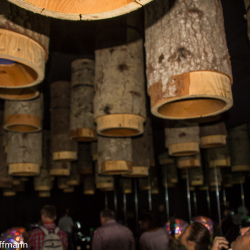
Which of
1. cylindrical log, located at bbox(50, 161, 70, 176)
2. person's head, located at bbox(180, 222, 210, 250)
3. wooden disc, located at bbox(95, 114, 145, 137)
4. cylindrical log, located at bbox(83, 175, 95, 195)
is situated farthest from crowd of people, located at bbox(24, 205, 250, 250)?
cylindrical log, located at bbox(83, 175, 95, 195)

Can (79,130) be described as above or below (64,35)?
below

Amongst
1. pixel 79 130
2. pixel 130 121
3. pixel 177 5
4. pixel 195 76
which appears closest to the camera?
pixel 195 76

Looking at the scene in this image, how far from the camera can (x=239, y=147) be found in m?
5.93

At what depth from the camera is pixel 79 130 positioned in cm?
386

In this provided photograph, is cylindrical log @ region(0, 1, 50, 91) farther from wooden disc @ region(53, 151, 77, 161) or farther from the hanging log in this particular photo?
wooden disc @ region(53, 151, 77, 161)

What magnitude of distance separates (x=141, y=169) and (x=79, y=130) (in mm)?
1133

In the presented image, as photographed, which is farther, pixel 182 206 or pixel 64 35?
pixel 182 206

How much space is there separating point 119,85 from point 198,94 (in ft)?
4.00

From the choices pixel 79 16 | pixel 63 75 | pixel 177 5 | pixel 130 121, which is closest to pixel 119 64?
pixel 130 121

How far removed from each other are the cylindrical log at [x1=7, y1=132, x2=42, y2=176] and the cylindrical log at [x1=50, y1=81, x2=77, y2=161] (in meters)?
0.43

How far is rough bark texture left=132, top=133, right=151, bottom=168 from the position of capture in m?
4.40

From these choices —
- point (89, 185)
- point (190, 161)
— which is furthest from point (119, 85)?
point (89, 185)

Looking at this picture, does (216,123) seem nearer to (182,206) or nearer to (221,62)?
(221,62)

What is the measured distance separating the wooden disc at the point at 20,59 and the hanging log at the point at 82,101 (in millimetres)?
1793
